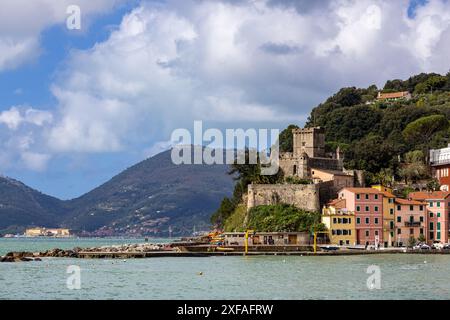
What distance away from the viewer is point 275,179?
82625 mm

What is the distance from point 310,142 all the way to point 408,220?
12.7 metres

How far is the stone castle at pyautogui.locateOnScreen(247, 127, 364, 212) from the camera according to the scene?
77.0 metres

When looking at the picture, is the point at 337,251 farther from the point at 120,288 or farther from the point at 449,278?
the point at 120,288

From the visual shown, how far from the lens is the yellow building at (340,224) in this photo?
7456 centimetres

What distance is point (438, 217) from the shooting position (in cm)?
7800

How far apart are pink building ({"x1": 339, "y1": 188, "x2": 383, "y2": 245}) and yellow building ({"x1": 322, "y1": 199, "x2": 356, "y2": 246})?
496 mm

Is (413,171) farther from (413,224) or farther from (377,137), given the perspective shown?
(377,137)

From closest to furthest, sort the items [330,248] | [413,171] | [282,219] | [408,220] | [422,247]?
[330,248] → [422,247] → [282,219] → [408,220] → [413,171]

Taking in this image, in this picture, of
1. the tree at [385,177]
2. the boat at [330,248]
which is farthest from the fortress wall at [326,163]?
the boat at [330,248]

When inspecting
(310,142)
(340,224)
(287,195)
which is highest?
(310,142)

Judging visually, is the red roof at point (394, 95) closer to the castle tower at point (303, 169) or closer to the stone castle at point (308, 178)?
the stone castle at point (308, 178)

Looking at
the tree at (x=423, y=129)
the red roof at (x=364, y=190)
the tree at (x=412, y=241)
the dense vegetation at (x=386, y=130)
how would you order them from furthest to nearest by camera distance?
1. the tree at (x=423, y=129)
2. the dense vegetation at (x=386, y=130)
3. the tree at (x=412, y=241)
4. the red roof at (x=364, y=190)

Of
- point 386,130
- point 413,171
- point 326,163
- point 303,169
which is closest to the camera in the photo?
point 303,169

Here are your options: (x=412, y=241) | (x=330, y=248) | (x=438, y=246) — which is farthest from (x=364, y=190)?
(x=438, y=246)
